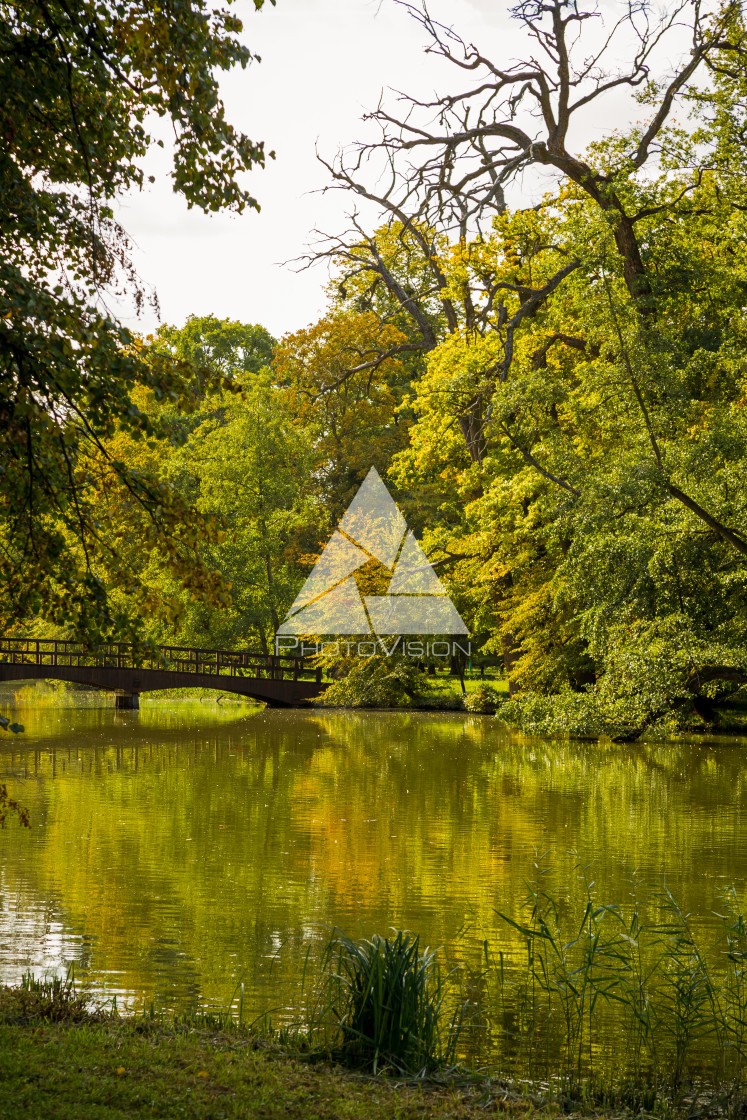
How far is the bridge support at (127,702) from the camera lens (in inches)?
1387

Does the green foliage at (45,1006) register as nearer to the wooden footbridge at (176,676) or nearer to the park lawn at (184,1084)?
the park lawn at (184,1084)

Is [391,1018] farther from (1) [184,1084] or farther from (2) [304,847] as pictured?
(2) [304,847]

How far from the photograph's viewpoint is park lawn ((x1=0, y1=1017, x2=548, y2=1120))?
3.90m

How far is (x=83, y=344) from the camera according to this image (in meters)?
5.00

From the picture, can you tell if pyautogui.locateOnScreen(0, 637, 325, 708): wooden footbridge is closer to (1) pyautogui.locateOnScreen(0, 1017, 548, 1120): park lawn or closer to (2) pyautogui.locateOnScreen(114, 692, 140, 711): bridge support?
(2) pyautogui.locateOnScreen(114, 692, 140, 711): bridge support

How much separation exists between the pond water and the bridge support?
14.1 m

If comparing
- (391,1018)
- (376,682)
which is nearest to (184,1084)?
(391,1018)

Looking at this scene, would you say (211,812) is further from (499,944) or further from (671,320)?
(671,320)

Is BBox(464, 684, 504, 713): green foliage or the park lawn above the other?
the park lawn

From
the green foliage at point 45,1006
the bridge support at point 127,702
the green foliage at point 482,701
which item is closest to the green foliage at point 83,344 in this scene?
the green foliage at point 45,1006

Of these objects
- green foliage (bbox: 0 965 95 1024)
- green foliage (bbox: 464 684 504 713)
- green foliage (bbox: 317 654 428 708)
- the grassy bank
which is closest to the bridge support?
green foliage (bbox: 317 654 428 708)

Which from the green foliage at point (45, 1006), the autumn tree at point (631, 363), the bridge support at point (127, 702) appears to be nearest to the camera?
the green foliage at point (45, 1006)

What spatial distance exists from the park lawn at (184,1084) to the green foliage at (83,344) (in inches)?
71.4

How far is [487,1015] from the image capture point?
5.73 metres
